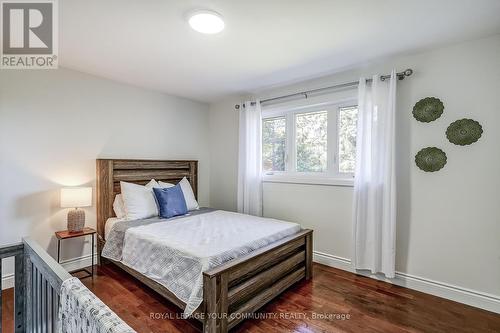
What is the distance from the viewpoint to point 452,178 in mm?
2346

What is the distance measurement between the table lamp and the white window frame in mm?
2240

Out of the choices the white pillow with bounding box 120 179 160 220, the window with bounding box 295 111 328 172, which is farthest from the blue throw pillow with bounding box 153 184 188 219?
the window with bounding box 295 111 328 172

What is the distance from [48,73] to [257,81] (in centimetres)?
238

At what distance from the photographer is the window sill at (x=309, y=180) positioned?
2.99 m

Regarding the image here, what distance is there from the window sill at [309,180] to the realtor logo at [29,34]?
2797 mm

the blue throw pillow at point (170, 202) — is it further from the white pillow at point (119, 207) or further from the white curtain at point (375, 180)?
the white curtain at point (375, 180)

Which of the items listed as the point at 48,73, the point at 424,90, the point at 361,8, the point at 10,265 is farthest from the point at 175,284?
the point at 424,90

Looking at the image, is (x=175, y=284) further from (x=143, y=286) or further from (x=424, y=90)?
(x=424, y=90)

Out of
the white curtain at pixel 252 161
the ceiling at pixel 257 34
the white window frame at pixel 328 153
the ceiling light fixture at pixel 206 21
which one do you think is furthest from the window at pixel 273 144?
the ceiling light fixture at pixel 206 21

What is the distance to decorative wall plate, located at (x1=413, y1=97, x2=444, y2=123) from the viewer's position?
2390mm

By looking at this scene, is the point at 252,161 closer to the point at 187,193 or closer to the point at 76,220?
the point at 187,193

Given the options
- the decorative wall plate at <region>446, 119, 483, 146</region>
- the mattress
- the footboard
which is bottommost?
the footboard


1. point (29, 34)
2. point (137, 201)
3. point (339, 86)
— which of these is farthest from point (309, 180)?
point (29, 34)

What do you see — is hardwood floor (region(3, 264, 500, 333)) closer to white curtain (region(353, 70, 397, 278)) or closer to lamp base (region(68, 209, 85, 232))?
white curtain (region(353, 70, 397, 278))
